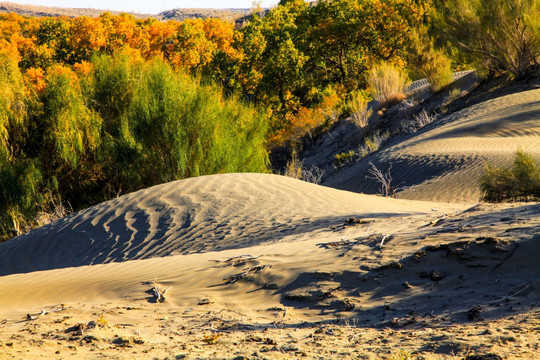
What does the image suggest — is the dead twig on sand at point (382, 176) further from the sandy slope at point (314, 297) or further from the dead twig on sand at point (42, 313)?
the dead twig on sand at point (42, 313)

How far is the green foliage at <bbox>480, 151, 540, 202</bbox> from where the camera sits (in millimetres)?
9016

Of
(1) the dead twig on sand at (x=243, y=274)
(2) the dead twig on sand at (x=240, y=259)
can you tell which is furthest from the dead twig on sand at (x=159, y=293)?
(2) the dead twig on sand at (x=240, y=259)

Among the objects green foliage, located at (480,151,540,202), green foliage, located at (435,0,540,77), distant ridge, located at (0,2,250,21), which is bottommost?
green foliage, located at (480,151,540,202)

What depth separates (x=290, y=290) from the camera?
189 inches

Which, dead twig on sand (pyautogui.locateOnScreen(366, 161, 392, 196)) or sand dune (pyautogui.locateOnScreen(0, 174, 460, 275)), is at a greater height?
sand dune (pyautogui.locateOnScreen(0, 174, 460, 275))

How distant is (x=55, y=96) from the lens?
14.8 m

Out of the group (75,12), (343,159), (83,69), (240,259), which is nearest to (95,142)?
(343,159)

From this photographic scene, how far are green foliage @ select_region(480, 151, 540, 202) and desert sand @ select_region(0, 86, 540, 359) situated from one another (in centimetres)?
211

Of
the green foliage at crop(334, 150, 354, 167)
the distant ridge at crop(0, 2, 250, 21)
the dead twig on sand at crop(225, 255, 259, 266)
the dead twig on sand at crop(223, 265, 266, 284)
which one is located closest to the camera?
the dead twig on sand at crop(223, 265, 266, 284)

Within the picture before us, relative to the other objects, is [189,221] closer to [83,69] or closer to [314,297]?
[314,297]

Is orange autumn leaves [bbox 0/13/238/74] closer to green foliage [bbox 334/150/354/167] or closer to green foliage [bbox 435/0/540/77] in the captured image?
green foliage [bbox 334/150/354/167]

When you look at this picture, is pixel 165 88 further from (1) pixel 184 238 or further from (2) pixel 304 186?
(1) pixel 184 238

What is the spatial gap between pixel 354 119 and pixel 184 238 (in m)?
17.0

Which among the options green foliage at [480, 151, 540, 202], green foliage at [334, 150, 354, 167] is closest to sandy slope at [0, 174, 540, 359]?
green foliage at [480, 151, 540, 202]
